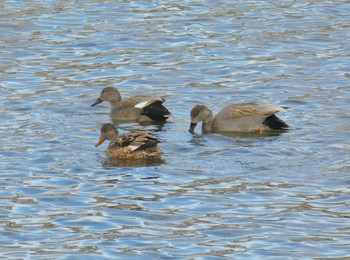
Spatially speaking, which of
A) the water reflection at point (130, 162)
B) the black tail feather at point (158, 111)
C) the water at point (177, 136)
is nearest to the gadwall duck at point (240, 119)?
the water at point (177, 136)

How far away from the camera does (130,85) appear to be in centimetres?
1881

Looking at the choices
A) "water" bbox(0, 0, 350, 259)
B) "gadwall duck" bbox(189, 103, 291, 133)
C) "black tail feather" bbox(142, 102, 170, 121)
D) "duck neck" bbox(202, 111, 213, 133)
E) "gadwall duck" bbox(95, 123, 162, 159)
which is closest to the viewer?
"water" bbox(0, 0, 350, 259)

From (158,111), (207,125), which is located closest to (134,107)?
(158,111)

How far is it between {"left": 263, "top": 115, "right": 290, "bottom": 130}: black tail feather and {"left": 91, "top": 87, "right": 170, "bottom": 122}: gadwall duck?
4.93 ft

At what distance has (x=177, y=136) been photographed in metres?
15.6

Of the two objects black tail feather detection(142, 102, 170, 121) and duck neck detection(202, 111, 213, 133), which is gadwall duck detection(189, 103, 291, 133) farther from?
black tail feather detection(142, 102, 170, 121)

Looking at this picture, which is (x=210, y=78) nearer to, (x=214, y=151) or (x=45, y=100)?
(x=45, y=100)

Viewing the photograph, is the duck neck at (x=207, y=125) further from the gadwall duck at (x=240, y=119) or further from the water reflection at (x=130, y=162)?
the water reflection at (x=130, y=162)

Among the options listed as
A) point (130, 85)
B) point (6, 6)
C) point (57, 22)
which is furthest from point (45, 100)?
point (6, 6)

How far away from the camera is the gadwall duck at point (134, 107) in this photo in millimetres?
16500

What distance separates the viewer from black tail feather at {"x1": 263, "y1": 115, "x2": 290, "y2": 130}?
15633 mm

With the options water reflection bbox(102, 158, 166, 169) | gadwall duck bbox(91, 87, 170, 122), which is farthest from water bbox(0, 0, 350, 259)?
gadwall duck bbox(91, 87, 170, 122)

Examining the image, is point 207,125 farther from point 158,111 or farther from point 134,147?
point 134,147

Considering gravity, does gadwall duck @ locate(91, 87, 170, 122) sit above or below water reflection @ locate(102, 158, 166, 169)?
above
